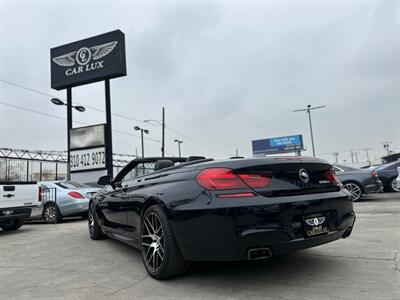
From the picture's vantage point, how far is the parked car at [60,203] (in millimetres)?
10312

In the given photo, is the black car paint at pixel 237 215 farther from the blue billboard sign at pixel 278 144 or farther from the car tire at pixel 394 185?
the blue billboard sign at pixel 278 144

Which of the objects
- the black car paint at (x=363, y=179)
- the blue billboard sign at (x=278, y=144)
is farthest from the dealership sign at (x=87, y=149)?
the blue billboard sign at (x=278, y=144)

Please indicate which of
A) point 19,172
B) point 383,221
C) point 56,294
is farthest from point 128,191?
point 19,172

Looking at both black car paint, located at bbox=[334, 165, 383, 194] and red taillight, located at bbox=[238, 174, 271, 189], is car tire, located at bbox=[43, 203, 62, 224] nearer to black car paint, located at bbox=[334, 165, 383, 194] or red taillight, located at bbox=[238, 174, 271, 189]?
red taillight, located at bbox=[238, 174, 271, 189]

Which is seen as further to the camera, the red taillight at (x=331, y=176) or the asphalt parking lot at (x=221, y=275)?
the red taillight at (x=331, y=176)

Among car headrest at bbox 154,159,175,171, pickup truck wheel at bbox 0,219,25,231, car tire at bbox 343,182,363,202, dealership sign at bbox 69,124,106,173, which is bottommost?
pickup truck wheel at bbox 0,219,25,231

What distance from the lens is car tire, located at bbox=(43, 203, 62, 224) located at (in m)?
10.3

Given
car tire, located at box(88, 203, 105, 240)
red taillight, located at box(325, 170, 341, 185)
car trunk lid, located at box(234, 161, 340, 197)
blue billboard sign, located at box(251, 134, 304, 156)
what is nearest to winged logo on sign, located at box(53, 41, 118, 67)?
car tire, located at box(88, 203, 105, 240)

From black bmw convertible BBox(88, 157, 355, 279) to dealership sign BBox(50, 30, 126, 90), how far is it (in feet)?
56.7

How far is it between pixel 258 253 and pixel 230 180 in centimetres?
69

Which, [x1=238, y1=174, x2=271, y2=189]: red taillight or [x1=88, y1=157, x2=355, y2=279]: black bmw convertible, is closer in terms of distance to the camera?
[x1=88, y1=157, x2=355, y2=279]: black bmw convertible

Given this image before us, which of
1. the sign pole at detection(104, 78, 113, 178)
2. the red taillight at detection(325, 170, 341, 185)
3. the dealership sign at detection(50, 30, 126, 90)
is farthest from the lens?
the dealership sign at detection(50, 30, 126, 90)

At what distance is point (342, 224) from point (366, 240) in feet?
6.39

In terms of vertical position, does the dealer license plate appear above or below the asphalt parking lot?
above
